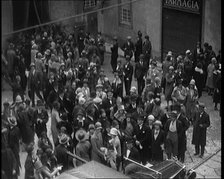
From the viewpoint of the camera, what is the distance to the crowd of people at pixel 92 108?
445 inches

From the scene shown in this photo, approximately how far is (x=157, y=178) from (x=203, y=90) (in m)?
8.55

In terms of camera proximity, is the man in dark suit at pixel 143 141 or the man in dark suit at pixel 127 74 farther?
the man in dark suit at pixel 127 74

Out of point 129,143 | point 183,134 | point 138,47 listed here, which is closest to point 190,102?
point 183,134

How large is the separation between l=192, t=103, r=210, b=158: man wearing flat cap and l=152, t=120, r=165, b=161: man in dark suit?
1.22m

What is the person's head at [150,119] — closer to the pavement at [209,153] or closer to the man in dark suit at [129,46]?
the pavement at [209,153]

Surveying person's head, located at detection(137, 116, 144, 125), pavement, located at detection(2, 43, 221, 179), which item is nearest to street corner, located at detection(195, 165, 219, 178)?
pavement, located at detection(2, 43, 221, 179)

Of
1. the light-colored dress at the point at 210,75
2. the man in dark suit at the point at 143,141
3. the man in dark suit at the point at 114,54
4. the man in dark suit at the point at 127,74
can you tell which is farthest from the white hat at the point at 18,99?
the man in dark suit at the point at 114,54

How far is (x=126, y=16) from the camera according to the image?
1973 centimetres

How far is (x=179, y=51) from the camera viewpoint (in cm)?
1986

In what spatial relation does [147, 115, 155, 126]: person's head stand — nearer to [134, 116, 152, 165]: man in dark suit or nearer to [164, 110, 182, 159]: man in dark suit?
[134, 116, 152, 165]: man in dark suit

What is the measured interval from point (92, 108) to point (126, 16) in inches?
287

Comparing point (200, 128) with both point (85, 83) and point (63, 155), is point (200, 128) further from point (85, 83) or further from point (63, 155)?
point (63, 155)

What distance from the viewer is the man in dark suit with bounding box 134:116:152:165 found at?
12.4 metres

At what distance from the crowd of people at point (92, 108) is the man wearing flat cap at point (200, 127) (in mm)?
25
